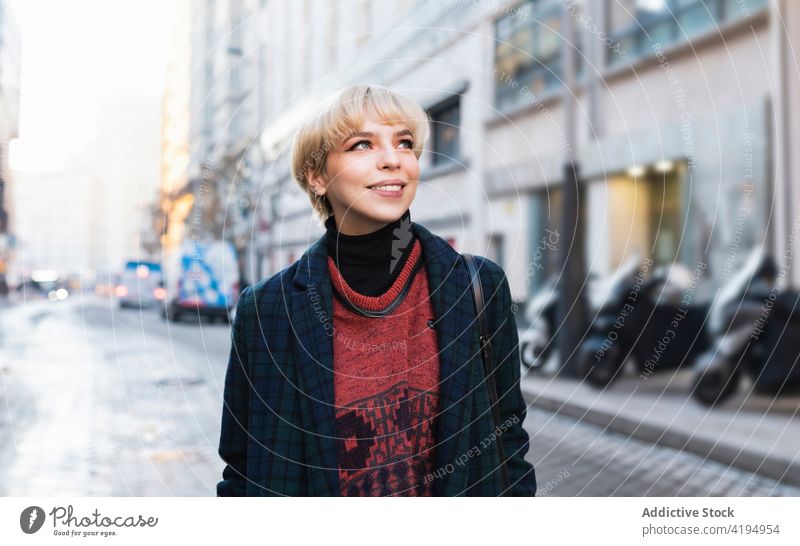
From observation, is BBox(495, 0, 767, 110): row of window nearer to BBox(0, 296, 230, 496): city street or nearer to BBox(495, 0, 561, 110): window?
BBox(495, 0, 561, 110): window

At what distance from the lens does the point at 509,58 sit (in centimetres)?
296

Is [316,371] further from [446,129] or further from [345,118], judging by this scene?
[446,129]

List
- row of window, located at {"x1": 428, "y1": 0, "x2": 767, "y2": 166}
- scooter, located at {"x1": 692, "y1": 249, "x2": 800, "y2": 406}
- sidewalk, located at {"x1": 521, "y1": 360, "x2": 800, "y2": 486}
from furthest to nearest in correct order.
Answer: scooter, located at {"x1": 692, "y1": 249, "x2": 800, "y2": 406} < sidewalk, located at {"x1": 521, "y1": 360, "x2": 800, "y2": 486} < row of window, located at {"x1": 428, "y1": 0, "x2": 767, "y2": 166}

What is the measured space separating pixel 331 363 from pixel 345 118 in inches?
20.1

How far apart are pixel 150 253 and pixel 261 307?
0.97 meters

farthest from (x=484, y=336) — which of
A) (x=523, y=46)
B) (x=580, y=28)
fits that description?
(x=580, y=28)

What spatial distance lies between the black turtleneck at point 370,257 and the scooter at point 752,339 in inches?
123

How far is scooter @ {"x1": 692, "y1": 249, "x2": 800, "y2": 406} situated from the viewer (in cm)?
389

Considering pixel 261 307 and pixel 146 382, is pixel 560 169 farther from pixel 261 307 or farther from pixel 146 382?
pixel 261 307

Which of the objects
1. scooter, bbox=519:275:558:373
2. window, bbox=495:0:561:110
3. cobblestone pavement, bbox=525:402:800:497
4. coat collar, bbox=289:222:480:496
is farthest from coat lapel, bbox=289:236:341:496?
scooter, bbox=519:275:558:373

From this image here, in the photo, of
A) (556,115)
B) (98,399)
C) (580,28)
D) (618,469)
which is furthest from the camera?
(556,115)

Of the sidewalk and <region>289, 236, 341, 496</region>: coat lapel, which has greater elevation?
<region>289, 236, 341, 496</region>: coat lapel

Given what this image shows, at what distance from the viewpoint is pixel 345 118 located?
1454 mm

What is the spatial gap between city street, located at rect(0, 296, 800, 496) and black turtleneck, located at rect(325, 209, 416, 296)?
796mm
